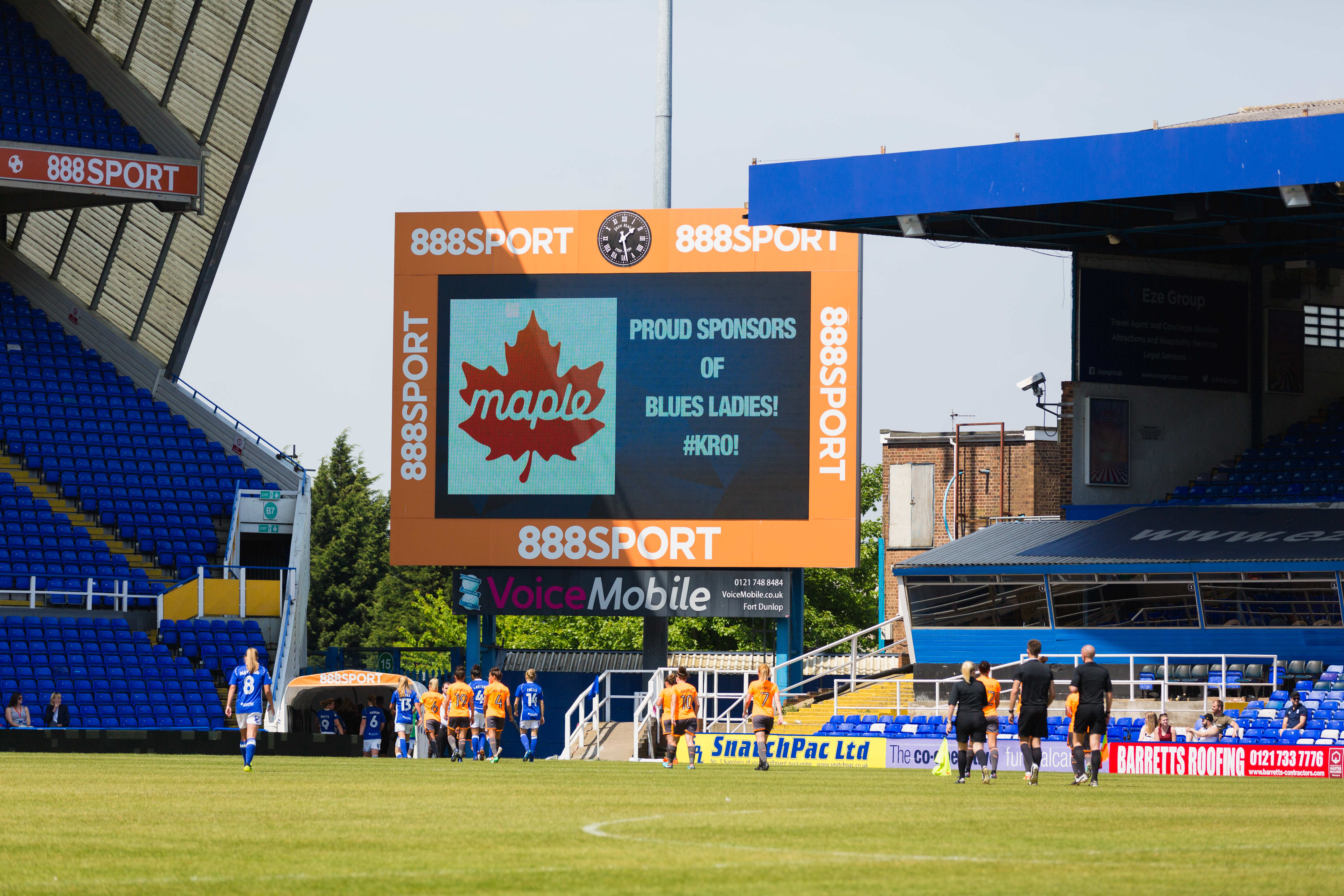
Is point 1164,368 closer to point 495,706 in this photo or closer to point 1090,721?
point 495,706

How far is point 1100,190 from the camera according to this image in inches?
1211

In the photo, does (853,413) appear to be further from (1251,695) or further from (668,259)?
(1251,695)

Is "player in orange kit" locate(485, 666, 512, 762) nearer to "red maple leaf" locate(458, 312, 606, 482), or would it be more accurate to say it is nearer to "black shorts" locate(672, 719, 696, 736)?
"black shorts" locate(672, 719, 696, 736)

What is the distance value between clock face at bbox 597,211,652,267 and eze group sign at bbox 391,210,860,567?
0.12 feet

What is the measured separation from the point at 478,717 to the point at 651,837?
2224 cm

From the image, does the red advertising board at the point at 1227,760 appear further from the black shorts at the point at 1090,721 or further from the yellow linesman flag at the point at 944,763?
the black shorts at the point at 1090,721

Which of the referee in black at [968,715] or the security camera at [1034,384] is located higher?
the security camera at [1034,384]

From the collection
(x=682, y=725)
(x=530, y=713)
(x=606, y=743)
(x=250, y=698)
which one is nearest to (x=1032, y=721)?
(x=682, y=725)

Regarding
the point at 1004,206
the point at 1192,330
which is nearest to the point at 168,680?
the point at 1004,206

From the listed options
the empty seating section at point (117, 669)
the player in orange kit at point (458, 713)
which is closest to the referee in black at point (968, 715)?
the player in orange kit at point (458, 713)

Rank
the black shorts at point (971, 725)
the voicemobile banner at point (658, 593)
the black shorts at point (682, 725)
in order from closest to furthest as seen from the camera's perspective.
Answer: the black shorts at point (971, 725), the black shorts at point (682, 725), the voicemobile banner at point (658, 593)

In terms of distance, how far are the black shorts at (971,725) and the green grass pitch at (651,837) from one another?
60 centimetres

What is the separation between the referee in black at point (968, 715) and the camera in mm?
20547

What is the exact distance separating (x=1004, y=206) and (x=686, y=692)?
421 inches
